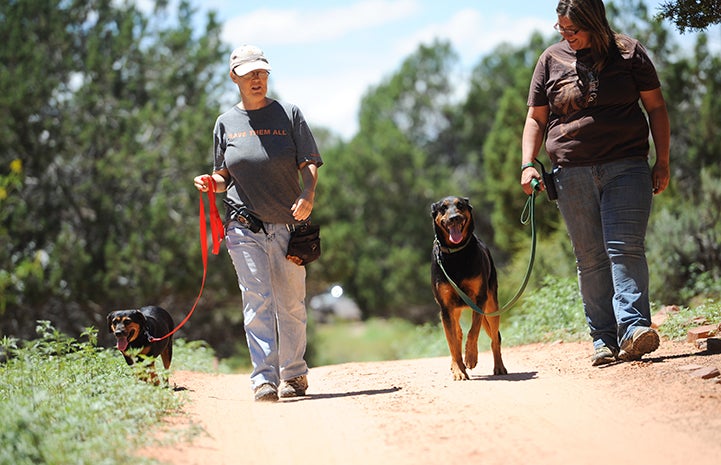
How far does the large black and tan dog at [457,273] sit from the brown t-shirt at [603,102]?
3.01 feet

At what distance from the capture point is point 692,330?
6.94 meters

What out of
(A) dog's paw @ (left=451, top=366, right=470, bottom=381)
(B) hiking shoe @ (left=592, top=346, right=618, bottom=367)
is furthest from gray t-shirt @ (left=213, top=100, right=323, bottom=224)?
(B) hiking shoe @ (left=592, top=346, right=618, bottom=367)

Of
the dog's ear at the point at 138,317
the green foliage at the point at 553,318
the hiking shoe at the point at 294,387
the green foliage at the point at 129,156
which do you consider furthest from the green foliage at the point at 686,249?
the dog's ear at the point at 138,317

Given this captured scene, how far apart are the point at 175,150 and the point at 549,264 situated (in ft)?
37.4

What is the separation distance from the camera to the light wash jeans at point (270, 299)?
6328 millimetres

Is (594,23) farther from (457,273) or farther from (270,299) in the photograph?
(270,299)

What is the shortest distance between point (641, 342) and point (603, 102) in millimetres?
1625

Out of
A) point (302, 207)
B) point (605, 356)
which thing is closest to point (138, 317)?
point (302, 207)

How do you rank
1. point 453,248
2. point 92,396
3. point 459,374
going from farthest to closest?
1. point 453,248
2. point 459,374
3. point 92,396

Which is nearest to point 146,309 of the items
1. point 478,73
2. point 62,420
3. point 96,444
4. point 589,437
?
point 62,420

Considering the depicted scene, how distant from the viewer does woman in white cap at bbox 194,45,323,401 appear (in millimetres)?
6320

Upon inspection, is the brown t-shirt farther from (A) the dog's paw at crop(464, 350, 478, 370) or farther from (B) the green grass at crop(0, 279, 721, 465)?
(B) the green grass at crop(0, 279, 721, 465)

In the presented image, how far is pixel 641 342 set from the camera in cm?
582

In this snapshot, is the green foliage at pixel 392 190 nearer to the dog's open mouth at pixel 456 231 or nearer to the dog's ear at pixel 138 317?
the dog's ear at pixel 138 317
